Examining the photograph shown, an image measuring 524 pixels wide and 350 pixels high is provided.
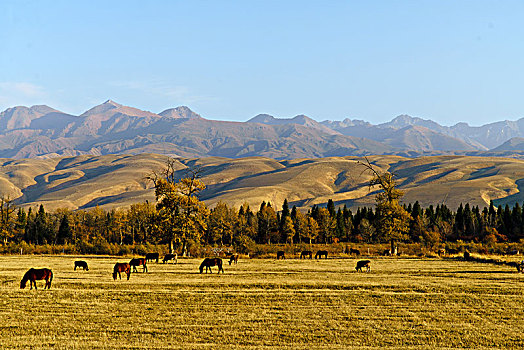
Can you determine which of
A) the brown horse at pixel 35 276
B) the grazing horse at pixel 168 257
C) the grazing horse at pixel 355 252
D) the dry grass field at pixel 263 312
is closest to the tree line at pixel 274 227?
the grazing horse at pixel 355 252

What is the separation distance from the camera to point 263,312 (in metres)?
24.1

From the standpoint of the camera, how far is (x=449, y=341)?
19.5 metres

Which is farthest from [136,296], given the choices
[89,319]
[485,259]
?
[485,259]

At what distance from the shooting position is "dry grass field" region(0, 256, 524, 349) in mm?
19359

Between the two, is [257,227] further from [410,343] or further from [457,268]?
[410,343]

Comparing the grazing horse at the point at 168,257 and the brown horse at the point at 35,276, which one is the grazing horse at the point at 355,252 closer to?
the grazing horse at the point at 168,257

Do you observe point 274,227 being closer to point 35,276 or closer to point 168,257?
point 168,257

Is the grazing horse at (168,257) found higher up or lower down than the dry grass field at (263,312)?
higher up

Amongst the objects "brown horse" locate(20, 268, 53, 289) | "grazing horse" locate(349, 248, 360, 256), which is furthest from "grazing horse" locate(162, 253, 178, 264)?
"grazing horse" locate(349, 248, 360, 256)

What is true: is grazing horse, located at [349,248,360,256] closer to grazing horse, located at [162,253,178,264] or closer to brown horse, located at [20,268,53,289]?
grazing horse, located at [162,253,178,264]

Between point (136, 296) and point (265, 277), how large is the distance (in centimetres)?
1154

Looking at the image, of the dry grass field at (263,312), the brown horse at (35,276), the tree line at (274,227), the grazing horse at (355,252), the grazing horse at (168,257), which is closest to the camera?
the dry grass field at (263,312)

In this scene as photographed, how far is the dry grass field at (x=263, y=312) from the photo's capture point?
63.5 feet

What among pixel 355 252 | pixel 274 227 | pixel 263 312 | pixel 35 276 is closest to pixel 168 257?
pixel 35 276
